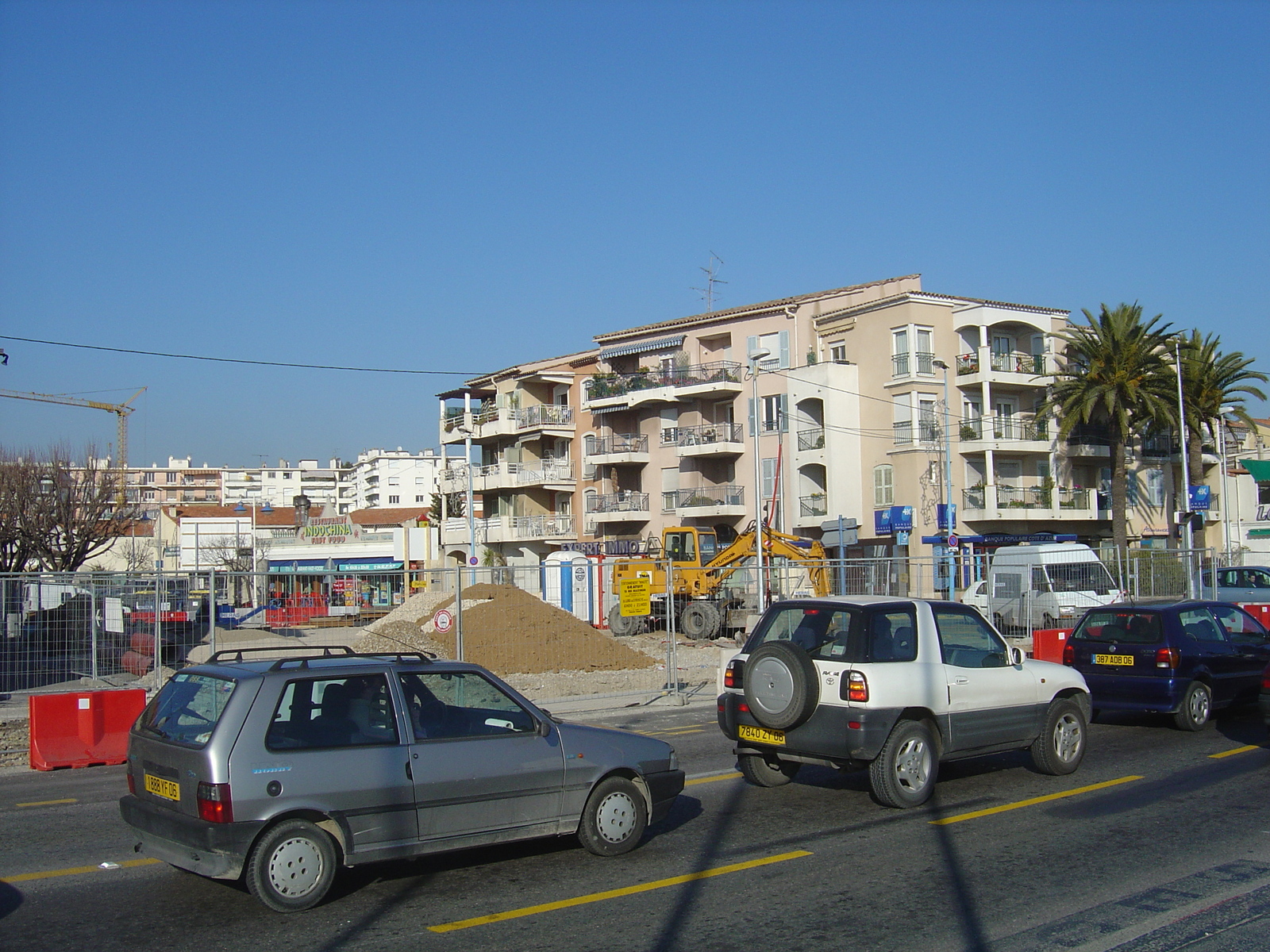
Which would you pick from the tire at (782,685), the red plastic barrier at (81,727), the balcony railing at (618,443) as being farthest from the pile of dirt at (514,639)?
the balcony railing at (618,443)

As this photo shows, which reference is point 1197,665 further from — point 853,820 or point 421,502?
point 421,502

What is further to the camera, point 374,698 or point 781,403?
point 781,403

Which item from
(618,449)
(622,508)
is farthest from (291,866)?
(618,449)

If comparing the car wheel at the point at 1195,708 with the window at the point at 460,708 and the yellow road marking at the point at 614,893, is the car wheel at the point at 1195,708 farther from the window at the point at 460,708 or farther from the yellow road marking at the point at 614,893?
the window at the point at 460,708

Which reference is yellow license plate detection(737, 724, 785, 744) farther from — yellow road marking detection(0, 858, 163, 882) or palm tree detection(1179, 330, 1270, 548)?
palm tree detection(1179, 330, 1270, 548)

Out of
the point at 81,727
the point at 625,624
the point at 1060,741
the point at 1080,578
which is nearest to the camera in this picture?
the point at 1060,741

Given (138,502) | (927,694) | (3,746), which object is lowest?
(3,746)

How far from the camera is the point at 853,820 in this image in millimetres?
9094

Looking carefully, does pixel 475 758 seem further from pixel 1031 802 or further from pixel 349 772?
pixel 1031 802

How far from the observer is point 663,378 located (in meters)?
54.8

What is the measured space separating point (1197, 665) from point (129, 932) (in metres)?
12.0

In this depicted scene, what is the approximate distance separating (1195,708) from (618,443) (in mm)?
43376

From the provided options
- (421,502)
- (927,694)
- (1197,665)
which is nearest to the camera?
(927,694)

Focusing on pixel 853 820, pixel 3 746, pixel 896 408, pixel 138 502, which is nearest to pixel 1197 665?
pixel 853 820
